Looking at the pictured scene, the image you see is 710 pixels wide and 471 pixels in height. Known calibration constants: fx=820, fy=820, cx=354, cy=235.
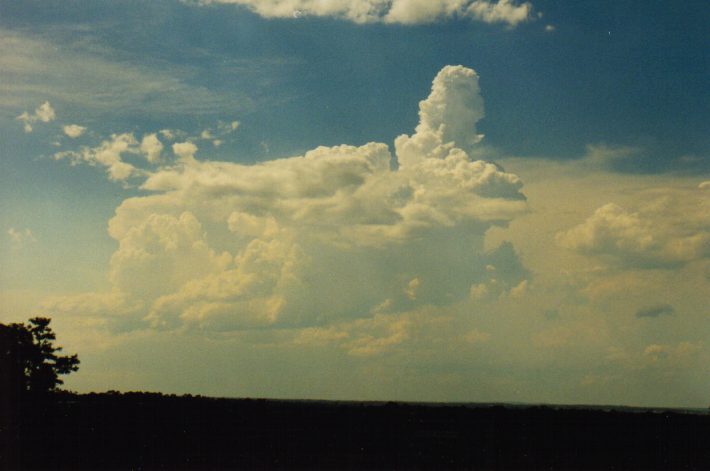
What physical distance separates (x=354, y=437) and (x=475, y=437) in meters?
18.0

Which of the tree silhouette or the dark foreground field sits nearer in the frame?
the dark foreground field

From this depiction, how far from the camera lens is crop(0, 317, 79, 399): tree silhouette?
96.7 m

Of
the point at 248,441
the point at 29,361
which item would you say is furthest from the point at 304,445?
the point at 29,361

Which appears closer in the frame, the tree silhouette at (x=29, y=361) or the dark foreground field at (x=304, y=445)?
the dark foreground field at (x=304, y=445)

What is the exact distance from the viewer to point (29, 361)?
102188mm

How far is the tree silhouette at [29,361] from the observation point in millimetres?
96688

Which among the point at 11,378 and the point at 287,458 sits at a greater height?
the point at 11,378

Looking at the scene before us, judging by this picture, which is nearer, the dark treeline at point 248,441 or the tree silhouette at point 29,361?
the dark treeline at point 248,441

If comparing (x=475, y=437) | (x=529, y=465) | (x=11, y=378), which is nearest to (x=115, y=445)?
(x=11, y=378)

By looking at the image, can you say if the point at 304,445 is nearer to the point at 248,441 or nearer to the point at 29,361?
the point at 248,441

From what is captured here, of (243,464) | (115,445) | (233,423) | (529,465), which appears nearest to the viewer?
(243,464)

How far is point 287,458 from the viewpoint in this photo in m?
69.6

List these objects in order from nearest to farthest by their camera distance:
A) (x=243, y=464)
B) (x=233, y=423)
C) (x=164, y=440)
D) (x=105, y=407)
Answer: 1. (x=243, y=464)
2. (x=164, y=440)
3. (x=233, y=423)
4. (x=105, y=407)

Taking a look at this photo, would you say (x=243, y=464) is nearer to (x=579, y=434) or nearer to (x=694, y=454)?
(x=694, y=454)
